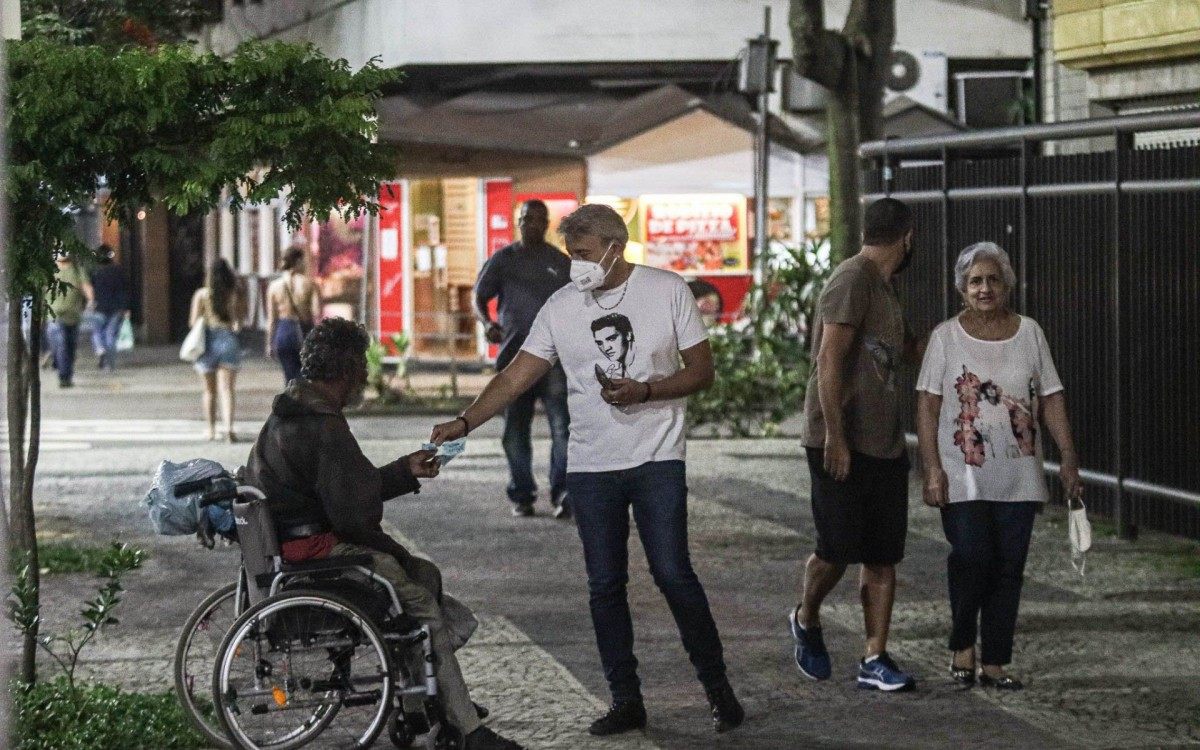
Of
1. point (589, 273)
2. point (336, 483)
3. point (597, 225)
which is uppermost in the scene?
point (597, 225)

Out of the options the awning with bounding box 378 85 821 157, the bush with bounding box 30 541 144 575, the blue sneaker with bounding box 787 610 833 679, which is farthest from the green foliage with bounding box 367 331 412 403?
the blue sneaker with bounding box 787 610 833 679

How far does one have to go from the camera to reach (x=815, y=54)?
626 inches

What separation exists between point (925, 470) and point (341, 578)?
2.18m

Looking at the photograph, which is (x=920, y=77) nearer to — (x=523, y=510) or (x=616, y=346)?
(x=523, y=510)

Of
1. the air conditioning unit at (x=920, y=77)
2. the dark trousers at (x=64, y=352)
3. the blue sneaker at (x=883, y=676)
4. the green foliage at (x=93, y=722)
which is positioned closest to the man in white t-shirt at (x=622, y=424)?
the blue sneaker at (x=883, y=676)

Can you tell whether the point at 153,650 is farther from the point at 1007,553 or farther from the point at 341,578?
the point at 1007,553

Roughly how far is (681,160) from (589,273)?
55.7ft

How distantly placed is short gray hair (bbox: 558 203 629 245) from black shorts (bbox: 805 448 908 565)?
3.96 feet

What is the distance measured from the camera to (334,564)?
6.29 metres

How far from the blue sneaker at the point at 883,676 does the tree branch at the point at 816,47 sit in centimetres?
905

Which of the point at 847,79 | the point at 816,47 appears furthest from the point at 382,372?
the point at 816,47

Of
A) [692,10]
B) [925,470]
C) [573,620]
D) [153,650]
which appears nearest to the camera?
[925,470]

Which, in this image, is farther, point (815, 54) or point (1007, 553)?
point (815, 54)

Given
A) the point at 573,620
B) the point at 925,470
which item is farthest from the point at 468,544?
the point at 925,470
